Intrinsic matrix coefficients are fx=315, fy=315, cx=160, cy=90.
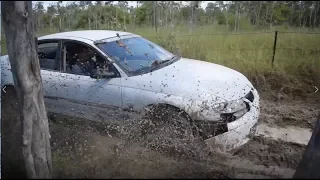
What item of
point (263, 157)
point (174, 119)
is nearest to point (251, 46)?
point (263, 157)

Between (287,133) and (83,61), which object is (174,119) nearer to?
(83,61)

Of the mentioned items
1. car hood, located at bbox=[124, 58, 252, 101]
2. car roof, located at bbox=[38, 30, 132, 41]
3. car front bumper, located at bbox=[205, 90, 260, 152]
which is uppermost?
car roof, located at bbox=[38, 30, 132, 41]

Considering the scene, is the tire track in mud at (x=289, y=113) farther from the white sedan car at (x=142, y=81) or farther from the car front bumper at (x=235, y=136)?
the car front bumper at (x=235, y=136)

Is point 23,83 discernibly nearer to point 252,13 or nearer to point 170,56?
point 170,56

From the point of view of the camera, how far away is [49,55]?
4613mm

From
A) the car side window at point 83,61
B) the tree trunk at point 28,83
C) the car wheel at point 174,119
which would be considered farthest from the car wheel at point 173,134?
the tree trunk at point 28,83

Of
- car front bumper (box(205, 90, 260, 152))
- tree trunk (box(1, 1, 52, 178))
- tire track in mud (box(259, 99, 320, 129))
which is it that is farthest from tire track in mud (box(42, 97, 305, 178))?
tree trunk (box(1, 1, 52, 178))

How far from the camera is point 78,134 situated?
379 cm

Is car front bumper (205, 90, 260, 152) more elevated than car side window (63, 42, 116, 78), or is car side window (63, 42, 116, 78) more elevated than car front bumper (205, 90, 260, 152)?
car side window (63, 42, 116, 78)

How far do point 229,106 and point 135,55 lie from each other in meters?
1.55

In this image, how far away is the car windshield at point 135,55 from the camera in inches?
164

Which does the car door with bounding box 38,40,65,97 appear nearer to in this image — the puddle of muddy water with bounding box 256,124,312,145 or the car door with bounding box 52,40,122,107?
the car door with bounding box 52,40,122,107

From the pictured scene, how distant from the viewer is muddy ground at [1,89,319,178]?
2779 mm

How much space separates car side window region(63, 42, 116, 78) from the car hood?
507 mm
